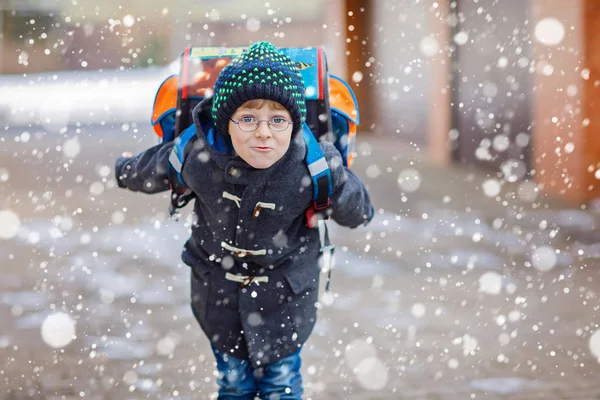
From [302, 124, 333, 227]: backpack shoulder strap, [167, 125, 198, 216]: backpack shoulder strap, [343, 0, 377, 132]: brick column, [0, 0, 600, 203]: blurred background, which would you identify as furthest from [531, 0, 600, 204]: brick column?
[343, 0, 377, 132]: brick column

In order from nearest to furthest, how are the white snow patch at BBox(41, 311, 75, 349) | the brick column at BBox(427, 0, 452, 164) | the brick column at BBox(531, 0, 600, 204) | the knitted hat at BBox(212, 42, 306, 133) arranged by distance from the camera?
the knitted hat at BBox(212, 42, 306, 133) → the white snow patch at BBox(41, 311, 75, 349) → the brick column at BBox(531, 0, 600, 204) → the brick column at BBox(427, 0, 452, 164)

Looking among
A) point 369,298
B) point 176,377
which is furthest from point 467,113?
point 176,377

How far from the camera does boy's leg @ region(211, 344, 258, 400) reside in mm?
3338

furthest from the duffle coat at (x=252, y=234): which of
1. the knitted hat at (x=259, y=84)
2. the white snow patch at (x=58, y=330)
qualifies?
the white snow patch at (x=58, y=330)

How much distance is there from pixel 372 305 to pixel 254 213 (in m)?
3.05

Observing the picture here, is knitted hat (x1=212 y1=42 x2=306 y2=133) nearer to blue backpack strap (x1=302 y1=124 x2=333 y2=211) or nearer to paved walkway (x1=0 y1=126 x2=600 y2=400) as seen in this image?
blue backpack strap (x1=302 y1=124 x2=333 y2=211)

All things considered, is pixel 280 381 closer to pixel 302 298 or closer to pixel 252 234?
pixel 302 298

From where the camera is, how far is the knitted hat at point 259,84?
9.06 ft

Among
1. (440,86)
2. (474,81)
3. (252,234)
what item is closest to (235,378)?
(252,234)

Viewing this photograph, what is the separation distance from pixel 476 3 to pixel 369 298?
8298 millimetres

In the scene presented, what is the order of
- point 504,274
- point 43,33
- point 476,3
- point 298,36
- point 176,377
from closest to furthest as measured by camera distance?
1. point 176,377
2. point 504,274
3. point 476,3
4. point 298,36
5. point 43,33

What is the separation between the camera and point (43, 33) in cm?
4553

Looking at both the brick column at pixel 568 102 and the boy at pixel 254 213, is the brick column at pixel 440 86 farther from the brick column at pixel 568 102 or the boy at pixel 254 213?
the boy at pixel 254 213

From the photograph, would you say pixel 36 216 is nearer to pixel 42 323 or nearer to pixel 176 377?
A: pixel 42 323
